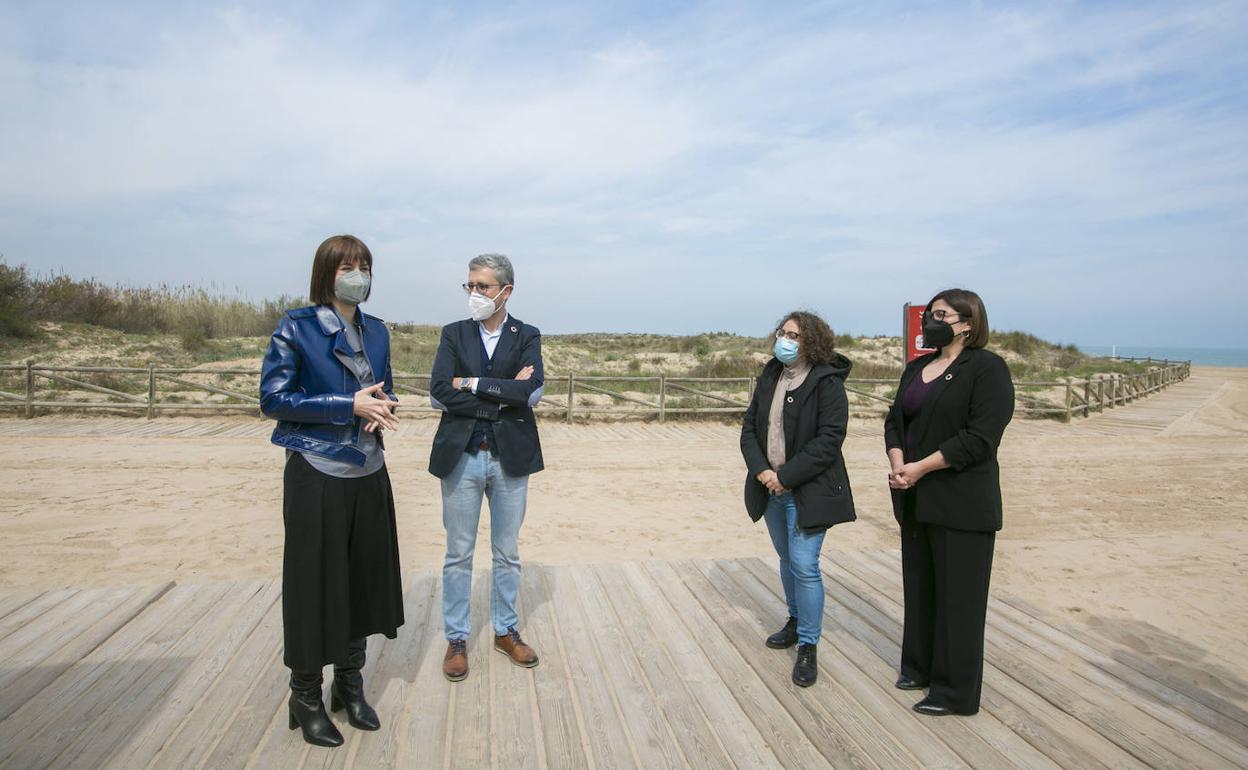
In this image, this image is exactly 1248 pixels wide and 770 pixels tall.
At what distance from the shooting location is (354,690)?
2811 millimetres

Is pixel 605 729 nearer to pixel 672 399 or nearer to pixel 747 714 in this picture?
pixel 747 714

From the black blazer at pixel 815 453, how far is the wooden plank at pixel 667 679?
830 millimetres

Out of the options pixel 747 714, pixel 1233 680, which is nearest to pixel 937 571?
pixel 747 714

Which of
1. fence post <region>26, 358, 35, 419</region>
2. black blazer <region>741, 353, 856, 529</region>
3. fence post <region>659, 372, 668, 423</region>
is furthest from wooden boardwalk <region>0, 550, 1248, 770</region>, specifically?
fence post <region>26, 358, 35, 419</region>

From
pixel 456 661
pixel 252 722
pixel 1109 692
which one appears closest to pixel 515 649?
pixel 456 661

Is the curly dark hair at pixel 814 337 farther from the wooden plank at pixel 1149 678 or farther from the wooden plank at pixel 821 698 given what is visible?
the wooden plank at pixel 1149 678

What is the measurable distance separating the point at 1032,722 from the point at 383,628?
2.60 metres

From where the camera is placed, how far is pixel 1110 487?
967cm

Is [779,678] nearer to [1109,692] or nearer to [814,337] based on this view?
[1109,692]

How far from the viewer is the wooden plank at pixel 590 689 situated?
104 inches

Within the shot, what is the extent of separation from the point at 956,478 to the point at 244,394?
48.1 ft

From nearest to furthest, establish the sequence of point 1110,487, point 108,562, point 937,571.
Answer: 1. point 937,571
2. point 108,562
3. point 1110,487

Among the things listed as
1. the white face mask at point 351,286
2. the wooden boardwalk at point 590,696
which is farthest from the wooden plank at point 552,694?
the white face mask at point 351,286

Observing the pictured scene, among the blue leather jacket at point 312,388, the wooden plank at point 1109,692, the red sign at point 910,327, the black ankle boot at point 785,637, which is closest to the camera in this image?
the blue leather jacket at point 312,388
